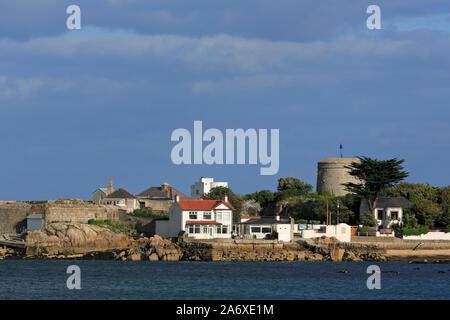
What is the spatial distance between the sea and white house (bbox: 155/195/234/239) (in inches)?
321

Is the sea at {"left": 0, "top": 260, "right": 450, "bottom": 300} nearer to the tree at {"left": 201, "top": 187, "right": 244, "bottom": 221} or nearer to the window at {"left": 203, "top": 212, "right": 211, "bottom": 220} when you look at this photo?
the window at {"left": 203, "top": 212, "right": 211, "bottom": 220}

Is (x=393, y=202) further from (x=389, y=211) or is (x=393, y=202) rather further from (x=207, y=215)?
(x=207, y=215)

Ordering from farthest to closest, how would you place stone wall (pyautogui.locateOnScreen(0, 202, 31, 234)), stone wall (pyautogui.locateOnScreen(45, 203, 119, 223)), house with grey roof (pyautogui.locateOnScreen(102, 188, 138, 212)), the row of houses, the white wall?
house with grey roof (pyautogui.locateOnScreen(102, 188, 138, 212)) < stone wall (pyautogui.locateOnScreen(0, 202, 31, 234)) < stone wall (pyautogui.locateOnScreen(45, 203, 119, 223)) < the white wall < the row of houses

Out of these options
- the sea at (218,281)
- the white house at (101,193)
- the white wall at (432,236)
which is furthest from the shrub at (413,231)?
the white house at (101,193)

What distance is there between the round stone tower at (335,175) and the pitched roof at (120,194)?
2286 centimetres

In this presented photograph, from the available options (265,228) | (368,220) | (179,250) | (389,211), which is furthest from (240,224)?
(389,211)

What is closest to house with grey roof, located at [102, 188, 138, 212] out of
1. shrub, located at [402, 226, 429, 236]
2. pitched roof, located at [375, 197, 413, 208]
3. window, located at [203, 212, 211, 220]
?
Result: window, located at [203, 212, 211, 220]

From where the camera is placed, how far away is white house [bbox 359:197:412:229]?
81.8m

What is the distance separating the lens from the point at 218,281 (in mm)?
52969

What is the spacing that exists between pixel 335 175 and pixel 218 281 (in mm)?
49097

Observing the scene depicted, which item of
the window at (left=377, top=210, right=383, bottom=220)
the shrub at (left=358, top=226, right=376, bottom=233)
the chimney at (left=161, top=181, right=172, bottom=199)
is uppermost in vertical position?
the chimney at (left=161, top=181, right=172, bottom=199)
